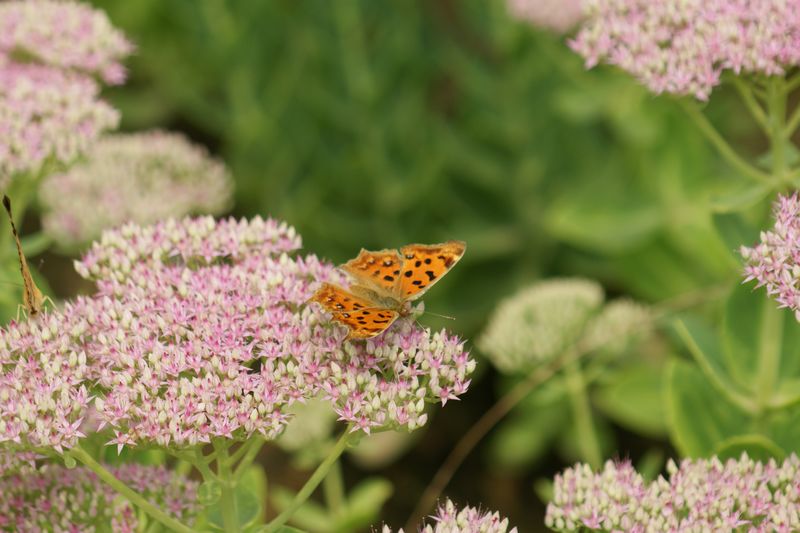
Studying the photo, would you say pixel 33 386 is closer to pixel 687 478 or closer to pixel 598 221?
pixel 687 478

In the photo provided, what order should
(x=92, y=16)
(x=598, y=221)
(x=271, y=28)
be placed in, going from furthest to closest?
(x=271, y=28), (x=598, y=221), (x=92, y=16)

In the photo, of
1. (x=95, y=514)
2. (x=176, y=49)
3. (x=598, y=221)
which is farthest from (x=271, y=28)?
(x=95, y=514)

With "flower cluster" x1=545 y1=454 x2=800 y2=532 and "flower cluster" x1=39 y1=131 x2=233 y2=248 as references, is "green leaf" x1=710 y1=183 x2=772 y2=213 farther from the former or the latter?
"flower cluster" x1=39 y1=131 x2=233 y2=248

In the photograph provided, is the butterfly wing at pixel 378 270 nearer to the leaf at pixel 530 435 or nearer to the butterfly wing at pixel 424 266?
the butterfly wing at pixel 424 266

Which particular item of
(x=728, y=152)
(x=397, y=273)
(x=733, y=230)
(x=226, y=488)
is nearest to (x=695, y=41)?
(x=728, y=152)

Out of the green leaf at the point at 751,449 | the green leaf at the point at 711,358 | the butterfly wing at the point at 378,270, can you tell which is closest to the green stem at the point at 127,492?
the butterfly wing at the point at 378,270

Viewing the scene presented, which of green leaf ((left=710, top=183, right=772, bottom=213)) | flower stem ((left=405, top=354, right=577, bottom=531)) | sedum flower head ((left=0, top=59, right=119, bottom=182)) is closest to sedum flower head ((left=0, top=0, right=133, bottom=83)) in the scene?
sedum flower head ((left=0, top=59, right=119, bottom=182))

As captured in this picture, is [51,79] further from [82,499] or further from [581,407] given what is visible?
[581,407]
